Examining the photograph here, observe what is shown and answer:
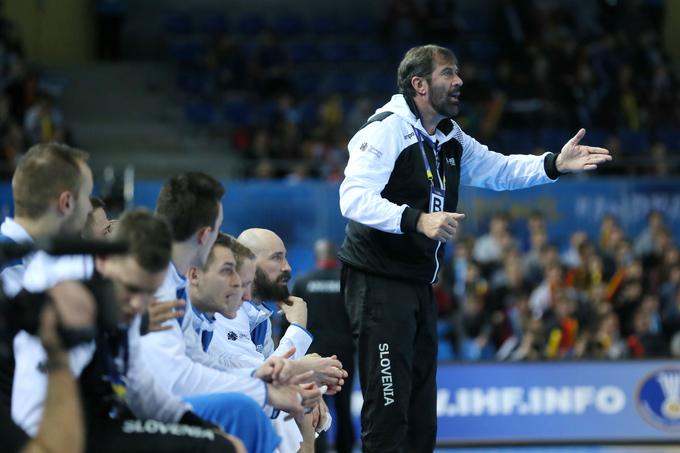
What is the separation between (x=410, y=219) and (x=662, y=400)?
760cm

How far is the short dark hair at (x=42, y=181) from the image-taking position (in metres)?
4.36

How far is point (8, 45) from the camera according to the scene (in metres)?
18.0

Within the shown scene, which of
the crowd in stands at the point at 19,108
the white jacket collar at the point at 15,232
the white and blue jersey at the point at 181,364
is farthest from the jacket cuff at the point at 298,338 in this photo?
the crowd in stands at the point at 19,108

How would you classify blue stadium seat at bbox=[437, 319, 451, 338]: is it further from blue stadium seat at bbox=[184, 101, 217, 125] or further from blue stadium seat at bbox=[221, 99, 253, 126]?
blue stadium seat at bbox=[184, 101, 217, 125]

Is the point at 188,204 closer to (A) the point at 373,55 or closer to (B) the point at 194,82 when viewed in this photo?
(B) the point at 194,82

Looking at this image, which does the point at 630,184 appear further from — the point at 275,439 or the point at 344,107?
A: the point at 275,439

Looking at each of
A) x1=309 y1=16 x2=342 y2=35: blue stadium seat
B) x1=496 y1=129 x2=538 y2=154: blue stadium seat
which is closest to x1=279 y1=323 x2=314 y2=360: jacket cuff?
x1=496 y1=129 x2=538 y2=154: blue stadium seat

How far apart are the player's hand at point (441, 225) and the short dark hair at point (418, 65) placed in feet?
3.31

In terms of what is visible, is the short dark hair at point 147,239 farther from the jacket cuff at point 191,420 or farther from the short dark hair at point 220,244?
the short dark hair at point 220,244

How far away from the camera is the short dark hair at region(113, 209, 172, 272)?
162 inches

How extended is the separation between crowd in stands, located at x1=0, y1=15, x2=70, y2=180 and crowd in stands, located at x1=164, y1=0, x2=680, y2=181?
2743 millimetres

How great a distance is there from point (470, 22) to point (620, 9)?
2.99 m

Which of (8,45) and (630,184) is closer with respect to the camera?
(630,184)

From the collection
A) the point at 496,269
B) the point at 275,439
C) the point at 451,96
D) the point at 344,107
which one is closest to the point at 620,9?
the point at 344,107
